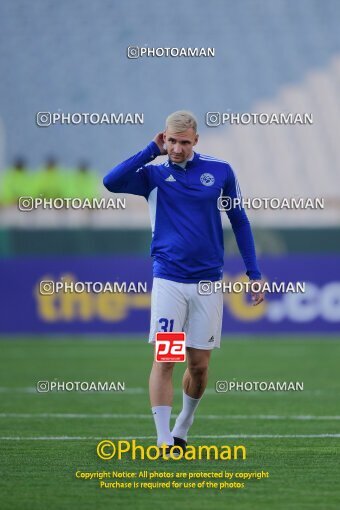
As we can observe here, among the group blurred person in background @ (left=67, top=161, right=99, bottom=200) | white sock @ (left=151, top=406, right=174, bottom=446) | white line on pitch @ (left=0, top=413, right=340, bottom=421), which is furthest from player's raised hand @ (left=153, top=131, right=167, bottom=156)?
blurred person in background @ (left=67, top=161, right=99, bottom=200)

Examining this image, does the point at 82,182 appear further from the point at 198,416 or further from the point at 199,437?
the point at 199,437

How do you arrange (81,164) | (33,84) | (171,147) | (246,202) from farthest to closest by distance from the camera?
1. (33,84)
2. (81,164)
3. (246,202)
4. (171,147)

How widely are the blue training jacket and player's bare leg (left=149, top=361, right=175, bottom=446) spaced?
1.81 ft

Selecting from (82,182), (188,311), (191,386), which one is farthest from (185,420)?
(82,182)

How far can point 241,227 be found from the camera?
24.5 feet

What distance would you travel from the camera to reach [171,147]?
7039 millimetres

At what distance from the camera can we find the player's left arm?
288 inches

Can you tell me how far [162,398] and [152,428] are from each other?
169cm

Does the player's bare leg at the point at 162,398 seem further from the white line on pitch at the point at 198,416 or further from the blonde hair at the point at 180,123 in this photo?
the white line on pitch at the point at 198,416

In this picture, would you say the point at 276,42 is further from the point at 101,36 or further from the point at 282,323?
the point at 282,323

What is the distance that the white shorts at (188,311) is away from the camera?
7094 mm

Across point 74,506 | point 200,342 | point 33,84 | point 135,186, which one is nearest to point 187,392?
point 200,342

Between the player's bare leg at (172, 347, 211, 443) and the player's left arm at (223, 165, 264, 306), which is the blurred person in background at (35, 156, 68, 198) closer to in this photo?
the player's left arm at (223, 165, 264, 306)

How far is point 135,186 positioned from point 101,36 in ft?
58.1
